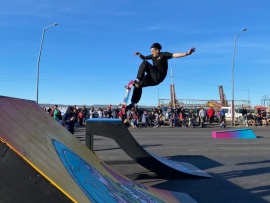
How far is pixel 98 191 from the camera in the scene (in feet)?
9.25

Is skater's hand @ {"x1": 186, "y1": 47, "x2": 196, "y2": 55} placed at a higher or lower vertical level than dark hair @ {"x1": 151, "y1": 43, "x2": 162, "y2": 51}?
lower

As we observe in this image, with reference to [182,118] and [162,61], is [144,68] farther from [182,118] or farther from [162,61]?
[182,118]

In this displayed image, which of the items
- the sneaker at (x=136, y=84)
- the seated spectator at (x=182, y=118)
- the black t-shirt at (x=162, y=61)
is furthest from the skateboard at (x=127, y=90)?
the seated spectator at (x=182, y=118)

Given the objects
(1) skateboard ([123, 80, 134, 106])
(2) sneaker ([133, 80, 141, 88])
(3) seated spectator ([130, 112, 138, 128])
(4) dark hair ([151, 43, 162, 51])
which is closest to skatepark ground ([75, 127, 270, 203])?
(1) skateboard ([123, 80, 134, 106])

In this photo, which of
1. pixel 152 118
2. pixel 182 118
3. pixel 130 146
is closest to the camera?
pixel 130 146

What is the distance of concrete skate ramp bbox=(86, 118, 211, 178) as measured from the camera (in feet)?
20.2

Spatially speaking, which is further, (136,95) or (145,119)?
(145,119)

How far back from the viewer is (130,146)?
627 cm

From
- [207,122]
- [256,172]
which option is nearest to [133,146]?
[256,172]

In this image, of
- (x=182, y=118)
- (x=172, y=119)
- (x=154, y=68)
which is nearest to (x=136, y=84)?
(x=154, y=68)

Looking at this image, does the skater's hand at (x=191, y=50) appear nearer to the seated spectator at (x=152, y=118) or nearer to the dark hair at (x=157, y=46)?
the dark hair at (x=157, y=46)

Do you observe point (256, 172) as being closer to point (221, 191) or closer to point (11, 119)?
point (221, 191)

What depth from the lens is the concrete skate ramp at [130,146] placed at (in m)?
Answer: 6.17

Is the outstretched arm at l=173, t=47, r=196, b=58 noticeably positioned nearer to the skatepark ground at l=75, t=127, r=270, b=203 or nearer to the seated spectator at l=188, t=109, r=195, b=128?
the skatepark ground at l=75, t=127, r=270, b=203
